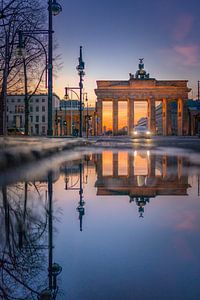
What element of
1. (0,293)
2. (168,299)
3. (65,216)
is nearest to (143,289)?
(168,299)

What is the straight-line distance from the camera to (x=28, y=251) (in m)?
2.00

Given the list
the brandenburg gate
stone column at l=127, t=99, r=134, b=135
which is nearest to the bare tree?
the brandenburg gate

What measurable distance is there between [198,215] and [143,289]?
1.62 meters

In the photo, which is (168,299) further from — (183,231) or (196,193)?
(196,193)

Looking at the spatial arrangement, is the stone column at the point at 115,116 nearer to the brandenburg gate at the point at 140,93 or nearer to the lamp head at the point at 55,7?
the brandenburg gate at the point at 140,93

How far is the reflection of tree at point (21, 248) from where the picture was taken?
156cm

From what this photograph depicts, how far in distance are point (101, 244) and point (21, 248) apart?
0.50m

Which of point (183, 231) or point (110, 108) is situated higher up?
point (110, 108)

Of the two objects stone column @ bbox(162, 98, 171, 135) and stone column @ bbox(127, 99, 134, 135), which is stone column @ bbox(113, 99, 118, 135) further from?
stone column @ bbox(162, 98, 171, 135)

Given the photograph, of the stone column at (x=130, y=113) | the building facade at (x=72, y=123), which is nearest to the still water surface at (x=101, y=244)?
the building facade at (x=72, y=123)

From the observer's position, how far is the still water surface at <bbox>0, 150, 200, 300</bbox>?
5.06 feet

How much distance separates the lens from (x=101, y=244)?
6.95 ft

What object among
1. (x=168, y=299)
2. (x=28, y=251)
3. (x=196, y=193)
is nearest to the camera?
(x=168, y=299)

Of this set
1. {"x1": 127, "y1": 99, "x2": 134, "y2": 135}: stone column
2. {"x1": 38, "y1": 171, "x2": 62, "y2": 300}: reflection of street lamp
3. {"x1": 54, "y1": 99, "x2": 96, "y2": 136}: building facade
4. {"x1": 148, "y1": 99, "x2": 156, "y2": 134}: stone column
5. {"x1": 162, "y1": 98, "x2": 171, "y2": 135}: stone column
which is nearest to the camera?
{"x1": 38, "y1": 171, "x2": 62, "y2": 300}: reflection of street lamp
